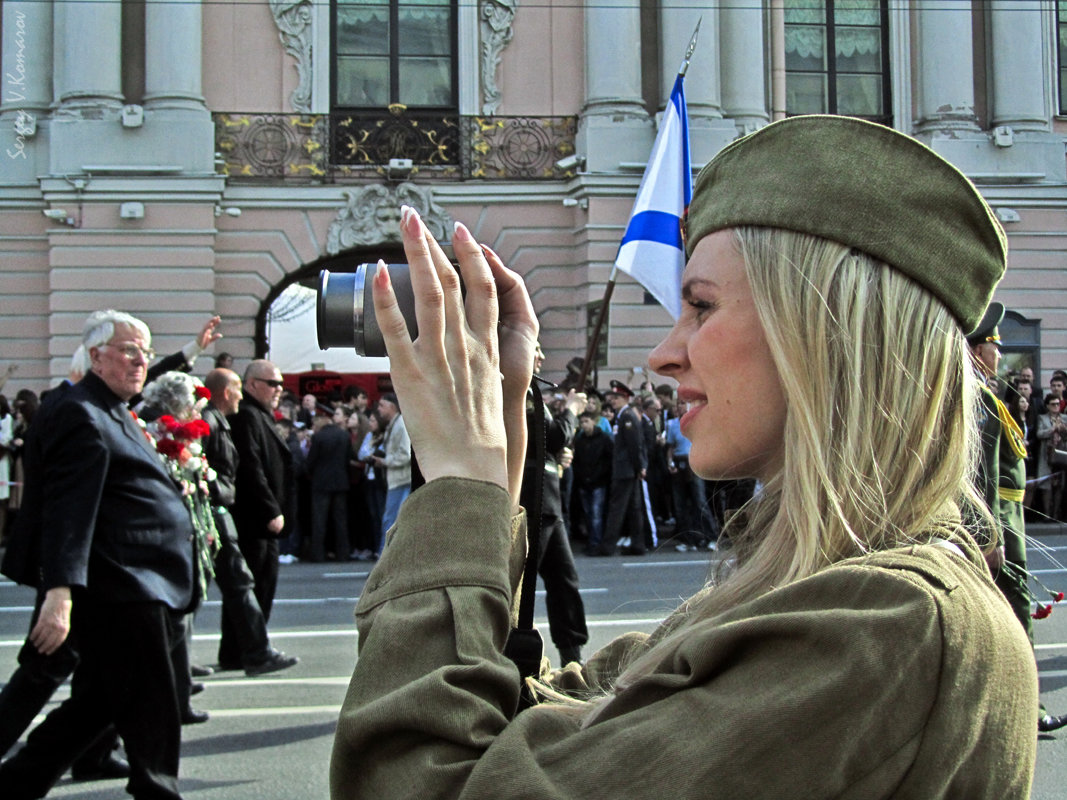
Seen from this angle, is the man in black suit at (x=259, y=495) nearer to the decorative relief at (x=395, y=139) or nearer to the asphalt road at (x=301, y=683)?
the asphalt road at (x=301, y=683)

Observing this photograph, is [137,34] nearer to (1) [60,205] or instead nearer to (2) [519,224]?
(1) [60,205]

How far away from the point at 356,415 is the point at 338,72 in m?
7.47

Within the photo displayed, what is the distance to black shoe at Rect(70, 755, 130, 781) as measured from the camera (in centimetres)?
536

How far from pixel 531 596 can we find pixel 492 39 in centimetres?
1919

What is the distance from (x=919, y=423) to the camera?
4.26 ft

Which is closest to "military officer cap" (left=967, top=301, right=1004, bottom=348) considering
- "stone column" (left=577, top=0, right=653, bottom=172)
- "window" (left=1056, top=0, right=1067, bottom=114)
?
"stone column" (left=577, top=0, right=653, bottom=172)

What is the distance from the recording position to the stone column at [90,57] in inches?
730

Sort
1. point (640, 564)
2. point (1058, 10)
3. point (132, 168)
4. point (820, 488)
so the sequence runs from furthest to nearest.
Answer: point (1058, 10)
point (132, 168)
point (640, 564)
point (820, 488)

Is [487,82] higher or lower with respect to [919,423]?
higher

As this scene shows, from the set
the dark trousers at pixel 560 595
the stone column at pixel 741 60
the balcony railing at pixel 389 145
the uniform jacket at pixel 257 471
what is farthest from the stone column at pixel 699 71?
the dark trousers at pixel 560 595

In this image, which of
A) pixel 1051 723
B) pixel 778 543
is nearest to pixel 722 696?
pixel 778 543

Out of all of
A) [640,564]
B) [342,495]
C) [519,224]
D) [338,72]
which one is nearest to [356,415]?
[342,495]

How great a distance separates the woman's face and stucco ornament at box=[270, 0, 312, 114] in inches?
747

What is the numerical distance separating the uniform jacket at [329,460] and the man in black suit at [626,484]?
9.29 ft
